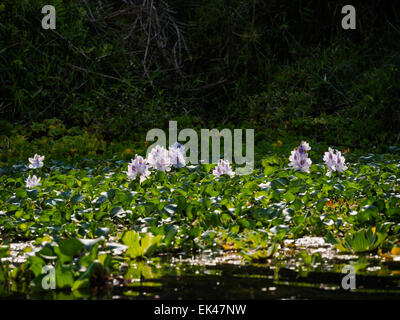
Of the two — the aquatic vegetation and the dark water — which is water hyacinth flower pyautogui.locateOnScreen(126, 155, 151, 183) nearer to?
the aquatic vegetation

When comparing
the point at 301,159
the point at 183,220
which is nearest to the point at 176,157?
the point at 301,159

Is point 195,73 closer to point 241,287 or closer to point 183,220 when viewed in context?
point 183,220

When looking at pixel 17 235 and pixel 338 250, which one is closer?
pixel 338 250

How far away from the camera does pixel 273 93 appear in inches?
374

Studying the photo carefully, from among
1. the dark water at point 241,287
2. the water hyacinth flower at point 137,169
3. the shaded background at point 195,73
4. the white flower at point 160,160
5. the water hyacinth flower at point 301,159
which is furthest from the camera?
the shaded background at point 195,73

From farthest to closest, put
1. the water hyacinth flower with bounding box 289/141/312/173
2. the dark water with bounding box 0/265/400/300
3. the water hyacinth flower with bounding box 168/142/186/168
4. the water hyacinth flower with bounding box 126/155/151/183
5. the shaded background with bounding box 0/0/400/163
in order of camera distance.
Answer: the shaded background with bounding box 0/0/400/163
the water hyacinth flower with bounding box 168/142/186/168
the water hyacinth flower with bounding box 289/141/312/173
the water hyacinth flower with bounding box 126/155/151/183
the dark water with bounding box 0/265/400/300

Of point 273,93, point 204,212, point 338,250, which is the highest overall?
point 273,93

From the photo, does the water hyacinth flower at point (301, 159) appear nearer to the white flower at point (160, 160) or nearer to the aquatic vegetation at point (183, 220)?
the aquatic vegetation at point (183, 220)

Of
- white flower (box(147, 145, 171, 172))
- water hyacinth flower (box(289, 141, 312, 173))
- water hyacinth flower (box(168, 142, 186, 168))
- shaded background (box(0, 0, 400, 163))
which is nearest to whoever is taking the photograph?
water hyacinth flower (box(289, 141, 312, 173))

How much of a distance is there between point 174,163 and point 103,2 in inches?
243

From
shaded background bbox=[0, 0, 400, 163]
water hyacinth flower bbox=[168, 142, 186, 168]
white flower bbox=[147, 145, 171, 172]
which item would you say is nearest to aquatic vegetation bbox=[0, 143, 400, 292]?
white flower bbox=[147, 145, 171, 172]

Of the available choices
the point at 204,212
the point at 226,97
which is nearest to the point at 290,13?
the point at 226,97

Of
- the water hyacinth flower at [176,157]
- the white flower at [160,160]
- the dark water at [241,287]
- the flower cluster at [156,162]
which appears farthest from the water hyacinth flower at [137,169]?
the dark water at [241,287]
